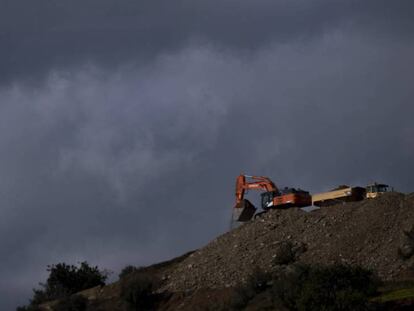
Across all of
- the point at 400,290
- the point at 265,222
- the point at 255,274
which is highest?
the point at 265,222

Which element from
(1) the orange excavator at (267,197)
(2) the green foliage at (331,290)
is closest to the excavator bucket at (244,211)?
(1) the orange excavator at (267,197)

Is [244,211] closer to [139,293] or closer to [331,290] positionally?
[139,293]

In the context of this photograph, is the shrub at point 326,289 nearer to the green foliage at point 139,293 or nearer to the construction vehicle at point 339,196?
the green foliage at point 139,293

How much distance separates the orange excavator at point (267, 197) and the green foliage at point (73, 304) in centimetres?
1890

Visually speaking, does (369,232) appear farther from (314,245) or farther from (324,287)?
(324,287)

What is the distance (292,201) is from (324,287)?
113ft

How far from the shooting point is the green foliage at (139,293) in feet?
243

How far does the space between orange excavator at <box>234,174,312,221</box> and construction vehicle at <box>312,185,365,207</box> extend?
0.93 metres

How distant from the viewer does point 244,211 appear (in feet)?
293

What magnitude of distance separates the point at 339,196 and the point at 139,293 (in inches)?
875

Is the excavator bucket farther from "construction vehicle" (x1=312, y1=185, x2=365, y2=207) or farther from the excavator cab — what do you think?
"construction vehicle" (x1=312, y1=185, x2=365, y2=207)

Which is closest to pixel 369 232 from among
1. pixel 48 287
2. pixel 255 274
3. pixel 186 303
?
pixel 255 274

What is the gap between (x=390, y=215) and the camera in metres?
75.2

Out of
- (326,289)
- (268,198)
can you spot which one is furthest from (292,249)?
(326,289)
